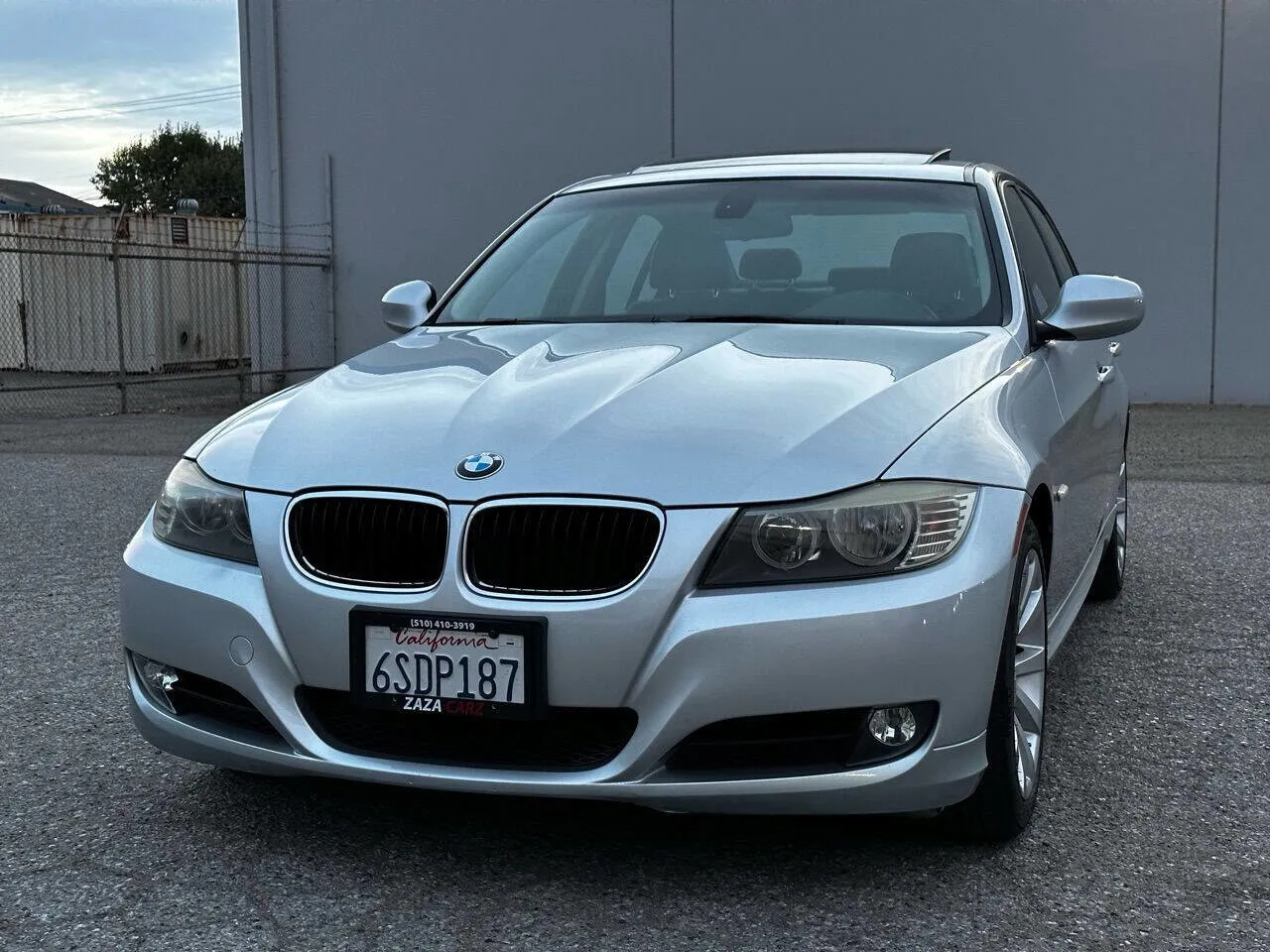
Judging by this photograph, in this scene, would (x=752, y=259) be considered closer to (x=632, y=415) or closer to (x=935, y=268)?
(x=935, y=268)

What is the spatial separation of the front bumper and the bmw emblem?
11 cm

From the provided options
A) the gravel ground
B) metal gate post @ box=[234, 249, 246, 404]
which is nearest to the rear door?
the gravel ground

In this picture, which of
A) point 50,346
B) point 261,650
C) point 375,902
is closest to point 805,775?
point 375,902

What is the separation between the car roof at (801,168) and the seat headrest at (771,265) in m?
0.43

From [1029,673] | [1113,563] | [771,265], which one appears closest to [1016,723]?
[1029,673]

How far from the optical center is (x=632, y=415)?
3039mm

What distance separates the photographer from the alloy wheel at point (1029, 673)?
3.14 meters

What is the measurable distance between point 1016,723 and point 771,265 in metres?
1.63

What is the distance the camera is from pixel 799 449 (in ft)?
9.35

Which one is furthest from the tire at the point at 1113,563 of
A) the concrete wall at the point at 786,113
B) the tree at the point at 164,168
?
the tree at the point at 164,168

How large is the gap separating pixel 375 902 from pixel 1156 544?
5190mm

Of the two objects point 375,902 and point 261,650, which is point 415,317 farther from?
point 375,902

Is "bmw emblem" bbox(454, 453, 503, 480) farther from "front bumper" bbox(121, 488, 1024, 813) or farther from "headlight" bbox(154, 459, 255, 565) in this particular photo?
"headlight" bbox(154, 459, 255, 565)

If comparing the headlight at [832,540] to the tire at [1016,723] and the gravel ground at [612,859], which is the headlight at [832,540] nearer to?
the tire at [1016,723]
